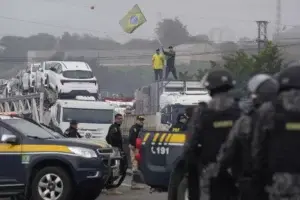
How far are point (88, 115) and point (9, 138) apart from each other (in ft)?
49.6

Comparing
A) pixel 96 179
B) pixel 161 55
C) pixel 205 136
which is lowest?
pixel 96 179

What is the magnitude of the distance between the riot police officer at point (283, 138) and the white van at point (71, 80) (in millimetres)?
25415

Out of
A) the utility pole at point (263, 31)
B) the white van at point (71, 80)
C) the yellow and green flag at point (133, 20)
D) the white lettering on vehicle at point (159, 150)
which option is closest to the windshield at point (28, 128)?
the white lettering on vehicle at point (159, 150)

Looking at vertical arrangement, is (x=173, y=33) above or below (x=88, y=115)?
above

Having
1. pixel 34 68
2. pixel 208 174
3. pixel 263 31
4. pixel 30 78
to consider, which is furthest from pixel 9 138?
pixel 263 31

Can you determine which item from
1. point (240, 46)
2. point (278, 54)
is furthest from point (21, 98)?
point (240, 46)

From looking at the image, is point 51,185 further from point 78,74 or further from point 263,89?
point 78,74

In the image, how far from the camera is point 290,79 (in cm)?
575

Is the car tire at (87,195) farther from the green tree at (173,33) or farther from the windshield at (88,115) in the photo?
the green tree at (173,33)

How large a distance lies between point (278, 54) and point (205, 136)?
34.7 metres

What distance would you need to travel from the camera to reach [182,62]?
81375mm

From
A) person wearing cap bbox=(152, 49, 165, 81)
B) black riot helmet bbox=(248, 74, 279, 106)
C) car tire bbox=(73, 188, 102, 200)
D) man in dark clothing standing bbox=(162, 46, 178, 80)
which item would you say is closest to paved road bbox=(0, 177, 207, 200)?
car tire bbox=(73, 188, 102, 200)

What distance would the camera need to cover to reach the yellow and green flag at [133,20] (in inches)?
1512

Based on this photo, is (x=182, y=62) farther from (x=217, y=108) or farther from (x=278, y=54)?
(x=217, y=108)
